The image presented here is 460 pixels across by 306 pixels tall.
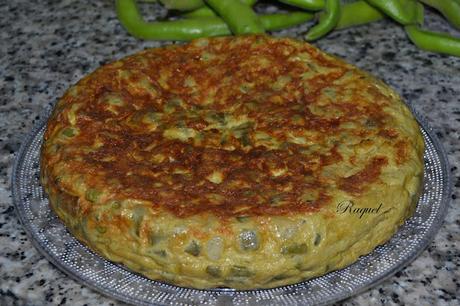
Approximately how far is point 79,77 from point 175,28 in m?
0.45

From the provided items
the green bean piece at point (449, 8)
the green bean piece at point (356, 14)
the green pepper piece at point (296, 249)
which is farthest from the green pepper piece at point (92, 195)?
the green bean piece at point (449, 8)

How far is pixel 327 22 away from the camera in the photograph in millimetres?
3123

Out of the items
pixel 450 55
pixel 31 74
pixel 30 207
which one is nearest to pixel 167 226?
pixel 30 207

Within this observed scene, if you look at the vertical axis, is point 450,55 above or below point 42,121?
below

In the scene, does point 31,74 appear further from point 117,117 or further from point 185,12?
point 117,117

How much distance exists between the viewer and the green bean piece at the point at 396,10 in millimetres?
3125

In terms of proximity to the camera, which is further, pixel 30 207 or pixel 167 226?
pixel 30 207

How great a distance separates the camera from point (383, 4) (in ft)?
10.3

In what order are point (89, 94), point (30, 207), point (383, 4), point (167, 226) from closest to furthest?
point (167, 226) < point (30, 207) < point (89, 94) < point (383, 4)

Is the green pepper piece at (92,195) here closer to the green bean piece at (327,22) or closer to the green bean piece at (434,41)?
the green bean piece at (327,22)

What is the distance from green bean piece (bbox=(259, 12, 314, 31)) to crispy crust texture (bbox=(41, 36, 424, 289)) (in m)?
0.65

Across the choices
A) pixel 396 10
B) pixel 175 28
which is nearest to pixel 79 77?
pixel 175 28

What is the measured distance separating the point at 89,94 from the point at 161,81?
0.78ft

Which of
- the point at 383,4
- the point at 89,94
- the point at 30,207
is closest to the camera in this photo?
the point at 30,207
